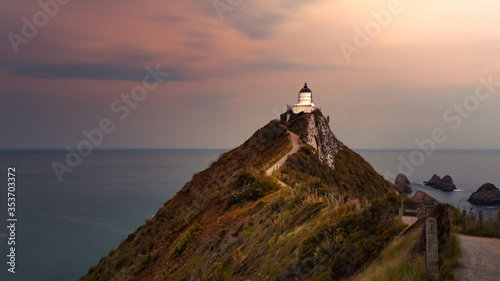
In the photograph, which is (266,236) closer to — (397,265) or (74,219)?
(397,265)

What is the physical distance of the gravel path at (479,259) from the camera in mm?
8516

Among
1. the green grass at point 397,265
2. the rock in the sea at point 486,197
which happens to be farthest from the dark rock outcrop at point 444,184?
the green grass at point 397,265

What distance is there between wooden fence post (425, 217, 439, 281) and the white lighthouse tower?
79550 mm

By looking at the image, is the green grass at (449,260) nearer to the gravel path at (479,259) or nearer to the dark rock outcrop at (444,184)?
the gravel path at (479,259)

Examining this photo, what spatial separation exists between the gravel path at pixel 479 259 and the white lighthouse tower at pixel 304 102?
76.4 meters

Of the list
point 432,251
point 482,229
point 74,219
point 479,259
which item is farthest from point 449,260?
point 74,219

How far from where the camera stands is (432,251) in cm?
806

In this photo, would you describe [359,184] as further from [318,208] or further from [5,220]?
[5,220]

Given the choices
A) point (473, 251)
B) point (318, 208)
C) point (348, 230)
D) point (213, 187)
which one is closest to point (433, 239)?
point (473, 251)

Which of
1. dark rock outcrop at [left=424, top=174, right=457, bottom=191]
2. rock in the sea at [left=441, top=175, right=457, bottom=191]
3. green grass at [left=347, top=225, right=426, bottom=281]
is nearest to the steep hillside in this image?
green grass at [left=347, top=225, right=426, bottom=281]

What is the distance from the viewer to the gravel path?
852 centimetres

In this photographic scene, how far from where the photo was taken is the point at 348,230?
12391 mm

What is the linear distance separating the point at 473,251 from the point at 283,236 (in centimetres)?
707

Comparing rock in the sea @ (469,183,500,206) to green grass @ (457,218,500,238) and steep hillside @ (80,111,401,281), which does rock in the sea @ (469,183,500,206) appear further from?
green grass @ (457,218,500,238)
